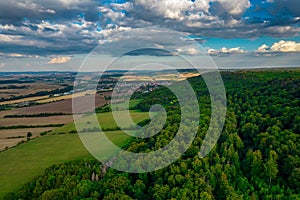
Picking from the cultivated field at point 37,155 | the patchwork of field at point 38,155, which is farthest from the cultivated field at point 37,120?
the cultivated field at point 37,155

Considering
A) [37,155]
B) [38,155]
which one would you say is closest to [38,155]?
[38,155]

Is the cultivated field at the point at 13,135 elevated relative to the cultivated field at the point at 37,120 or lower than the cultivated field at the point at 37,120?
lower

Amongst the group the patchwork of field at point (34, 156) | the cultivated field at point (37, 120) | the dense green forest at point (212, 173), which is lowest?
the patchwork of field at point (34, 156)

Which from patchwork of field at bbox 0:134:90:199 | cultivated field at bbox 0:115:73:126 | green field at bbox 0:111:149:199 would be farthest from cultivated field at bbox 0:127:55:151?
cultivated field at bbox 0:115:73:126

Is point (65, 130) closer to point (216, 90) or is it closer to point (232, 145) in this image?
point (216, 90)

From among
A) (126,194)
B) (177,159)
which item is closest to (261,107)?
(177,159)

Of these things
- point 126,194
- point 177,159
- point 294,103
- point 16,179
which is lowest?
point 16,179

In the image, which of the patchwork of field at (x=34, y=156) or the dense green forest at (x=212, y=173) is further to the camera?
the patchwork of field at (x=34, y=156)

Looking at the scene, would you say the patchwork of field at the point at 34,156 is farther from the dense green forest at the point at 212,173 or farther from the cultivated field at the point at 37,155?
the dense green forest at the point at 212,173

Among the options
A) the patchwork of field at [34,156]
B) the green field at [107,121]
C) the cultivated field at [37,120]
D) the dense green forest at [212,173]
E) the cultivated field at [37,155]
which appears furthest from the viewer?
the cultivated field at [37,120]
